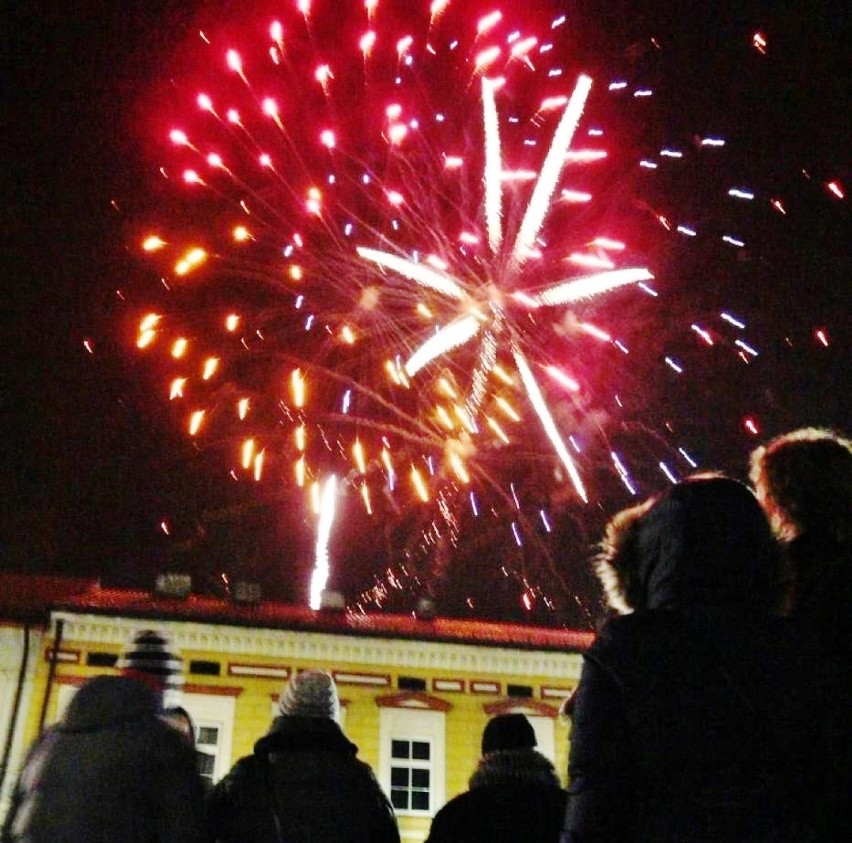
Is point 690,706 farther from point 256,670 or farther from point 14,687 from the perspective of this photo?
point 14,687

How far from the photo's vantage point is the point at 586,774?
2119 mm

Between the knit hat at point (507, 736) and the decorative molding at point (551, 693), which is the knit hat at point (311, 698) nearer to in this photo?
the knit hat at point (507, 736)

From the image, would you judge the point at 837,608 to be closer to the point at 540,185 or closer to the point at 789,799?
the point at 789,799

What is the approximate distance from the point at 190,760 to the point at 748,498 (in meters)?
2.26

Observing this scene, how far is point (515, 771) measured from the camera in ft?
13.5

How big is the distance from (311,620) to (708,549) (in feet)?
61.5

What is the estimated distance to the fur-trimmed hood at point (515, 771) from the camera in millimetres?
4109

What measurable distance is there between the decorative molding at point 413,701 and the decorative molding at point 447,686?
0.21 m

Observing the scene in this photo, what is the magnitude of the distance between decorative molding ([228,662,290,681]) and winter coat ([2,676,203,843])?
54.1ft

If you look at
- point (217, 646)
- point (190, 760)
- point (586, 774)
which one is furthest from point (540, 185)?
point (586, 774)

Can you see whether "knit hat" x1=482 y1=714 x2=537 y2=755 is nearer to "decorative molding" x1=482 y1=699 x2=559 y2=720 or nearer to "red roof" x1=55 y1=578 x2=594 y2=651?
"red roof" x1=55 y1=578 x2=594 y2=651

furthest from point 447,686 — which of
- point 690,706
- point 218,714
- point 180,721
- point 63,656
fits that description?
point 690,706

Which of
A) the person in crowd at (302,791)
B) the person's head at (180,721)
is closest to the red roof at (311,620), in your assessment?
the person in crowd at (302,791)

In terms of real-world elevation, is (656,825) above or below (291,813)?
below
